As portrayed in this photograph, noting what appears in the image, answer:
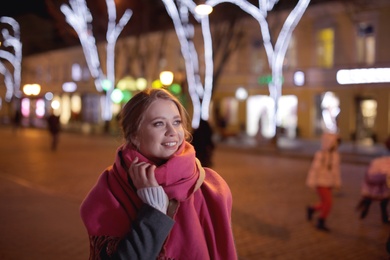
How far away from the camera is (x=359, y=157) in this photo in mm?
20156

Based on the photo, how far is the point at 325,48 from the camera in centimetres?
2859

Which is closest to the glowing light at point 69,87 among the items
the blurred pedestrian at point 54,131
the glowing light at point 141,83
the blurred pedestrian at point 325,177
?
the glowing light at point 141,83

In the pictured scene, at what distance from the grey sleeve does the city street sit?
27.1 inches

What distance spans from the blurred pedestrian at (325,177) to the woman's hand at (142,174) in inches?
249

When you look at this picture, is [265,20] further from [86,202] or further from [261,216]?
[86,202]

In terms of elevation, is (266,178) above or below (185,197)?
below

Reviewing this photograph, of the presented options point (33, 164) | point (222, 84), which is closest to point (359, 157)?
point (33, 164)

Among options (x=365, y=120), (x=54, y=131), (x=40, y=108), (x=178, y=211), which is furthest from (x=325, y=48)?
(x=40, y=108)

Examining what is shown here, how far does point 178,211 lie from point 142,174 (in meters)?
0.22

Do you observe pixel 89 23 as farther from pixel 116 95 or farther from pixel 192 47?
pixel 192 47

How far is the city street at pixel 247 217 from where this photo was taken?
6.43 m

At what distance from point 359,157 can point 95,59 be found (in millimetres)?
17402

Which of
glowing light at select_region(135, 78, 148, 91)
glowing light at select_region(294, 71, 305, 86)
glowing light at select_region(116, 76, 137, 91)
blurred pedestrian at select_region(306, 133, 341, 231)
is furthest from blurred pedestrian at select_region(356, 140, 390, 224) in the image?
A: glowing light at select_region(116, 76, 137, 91)

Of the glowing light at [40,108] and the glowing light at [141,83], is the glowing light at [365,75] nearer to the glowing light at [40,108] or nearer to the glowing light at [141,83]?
the glowing light at [141,83]
